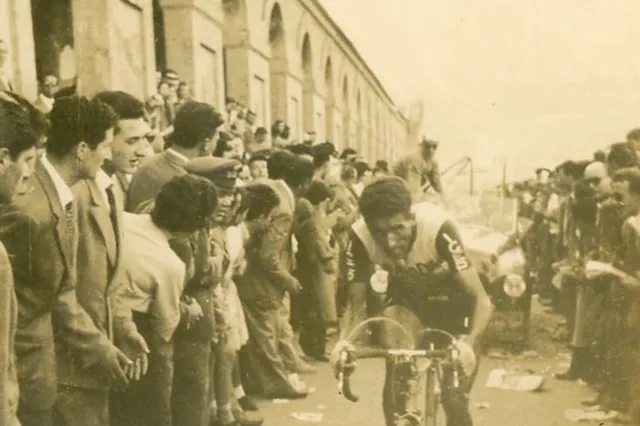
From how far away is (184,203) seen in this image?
291 cm

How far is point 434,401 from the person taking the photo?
104 inches

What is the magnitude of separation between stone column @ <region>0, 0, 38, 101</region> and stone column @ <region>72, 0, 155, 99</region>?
0.21 meters

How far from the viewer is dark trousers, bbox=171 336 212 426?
318cm

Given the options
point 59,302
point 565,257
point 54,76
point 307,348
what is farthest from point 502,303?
point 59,302

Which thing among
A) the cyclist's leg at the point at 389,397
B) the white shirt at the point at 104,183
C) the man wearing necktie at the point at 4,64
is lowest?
the cyclist's leg at the point at 389,397

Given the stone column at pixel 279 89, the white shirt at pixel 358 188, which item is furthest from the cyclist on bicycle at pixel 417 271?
the stone column at pixel 279 89

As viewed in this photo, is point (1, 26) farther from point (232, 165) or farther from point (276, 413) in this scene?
point (276, 413)

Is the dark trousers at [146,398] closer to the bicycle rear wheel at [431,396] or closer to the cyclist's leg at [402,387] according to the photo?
the cyclist's leg at [402,387]

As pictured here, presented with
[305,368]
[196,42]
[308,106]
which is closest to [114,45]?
[196,42]

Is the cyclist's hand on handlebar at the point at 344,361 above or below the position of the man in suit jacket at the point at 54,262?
below

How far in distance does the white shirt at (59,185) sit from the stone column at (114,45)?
833 mm

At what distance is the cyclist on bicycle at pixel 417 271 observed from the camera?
2.86m

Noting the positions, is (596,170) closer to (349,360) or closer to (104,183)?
(349,360)

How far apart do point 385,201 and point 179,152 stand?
3.20 feet
